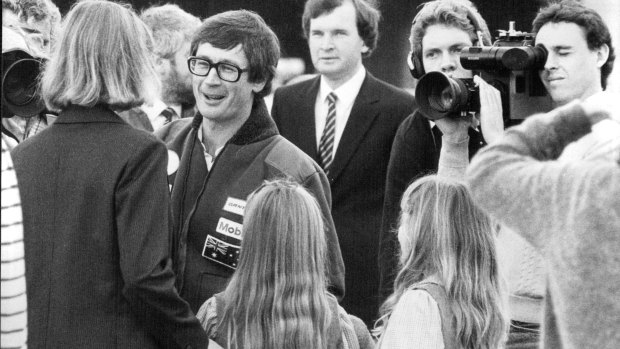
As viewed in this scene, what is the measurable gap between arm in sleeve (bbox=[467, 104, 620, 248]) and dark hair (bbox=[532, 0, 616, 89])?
1467 mm

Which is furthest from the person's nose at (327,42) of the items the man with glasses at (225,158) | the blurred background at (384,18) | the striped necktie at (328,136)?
the blurred background at (384,18)

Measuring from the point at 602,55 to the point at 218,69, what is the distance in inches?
49.3

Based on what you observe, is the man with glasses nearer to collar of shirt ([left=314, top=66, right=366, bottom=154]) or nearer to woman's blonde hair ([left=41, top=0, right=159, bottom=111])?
woman's blonde hair ([left=41, top=0, right=159, bottom=111])

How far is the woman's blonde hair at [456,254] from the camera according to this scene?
2652 mm

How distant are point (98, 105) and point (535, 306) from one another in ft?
4.61

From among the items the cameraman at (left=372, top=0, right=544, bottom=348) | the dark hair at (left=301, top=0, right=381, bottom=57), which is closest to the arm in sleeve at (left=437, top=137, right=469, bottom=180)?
the cameraman at (left=372, top=0, right=544, bottom=348)

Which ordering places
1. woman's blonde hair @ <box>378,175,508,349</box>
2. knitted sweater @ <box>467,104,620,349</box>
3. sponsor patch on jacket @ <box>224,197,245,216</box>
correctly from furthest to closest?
sponsor patch on jacket @ <box>224,197,245,216</box>, woman's blonde hair @ <box>378,175,508,349</box>, knitted sweater @ <box>467,104,620,349</box>

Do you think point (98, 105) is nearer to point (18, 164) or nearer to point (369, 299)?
point (18, 164)

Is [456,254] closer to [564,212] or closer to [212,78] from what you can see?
[564,212]

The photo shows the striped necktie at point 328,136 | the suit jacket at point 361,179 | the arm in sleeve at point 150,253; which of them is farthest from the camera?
the striped necktie at point 328,136

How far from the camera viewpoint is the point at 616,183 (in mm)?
1759

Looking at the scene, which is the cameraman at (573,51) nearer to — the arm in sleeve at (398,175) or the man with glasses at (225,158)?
the arm in sleeve at (398,175)

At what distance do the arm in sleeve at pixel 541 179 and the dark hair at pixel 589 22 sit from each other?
1.47 meters

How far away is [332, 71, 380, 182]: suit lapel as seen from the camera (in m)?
4.15
